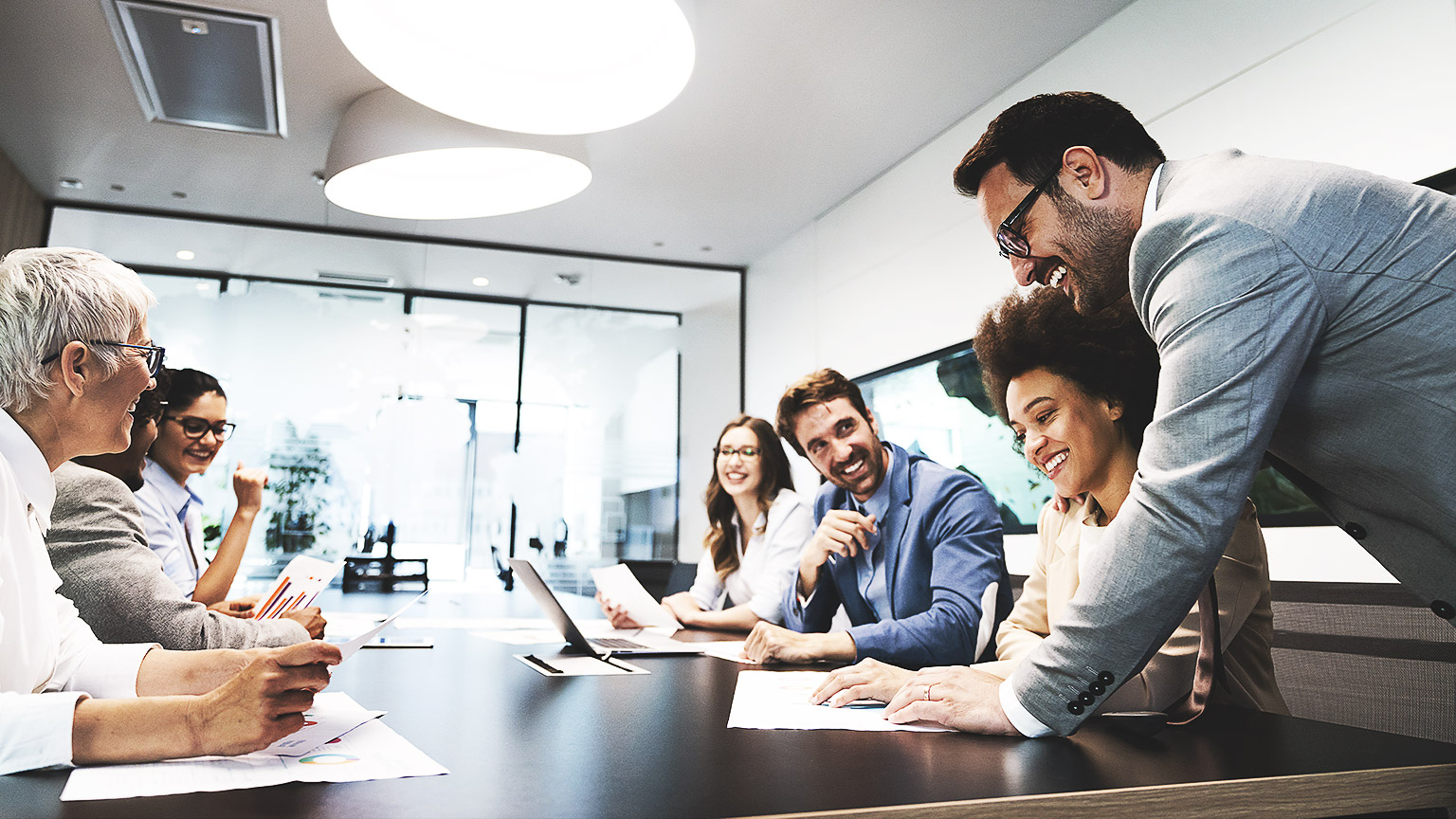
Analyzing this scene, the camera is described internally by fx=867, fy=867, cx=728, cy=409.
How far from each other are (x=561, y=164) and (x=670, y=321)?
3820 millimetres

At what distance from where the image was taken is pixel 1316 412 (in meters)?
1.07

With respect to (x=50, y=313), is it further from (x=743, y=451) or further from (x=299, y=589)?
(x=743, y=451)

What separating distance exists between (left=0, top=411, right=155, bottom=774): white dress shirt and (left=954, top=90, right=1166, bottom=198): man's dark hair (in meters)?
1.42

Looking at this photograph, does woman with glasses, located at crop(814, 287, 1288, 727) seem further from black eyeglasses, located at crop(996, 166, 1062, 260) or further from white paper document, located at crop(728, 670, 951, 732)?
black eyeglasses, located at crop(996, 166, 1062, 260)

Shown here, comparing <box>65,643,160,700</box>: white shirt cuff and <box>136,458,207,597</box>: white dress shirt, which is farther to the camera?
<box>136,458,207,597</box>: white dress shirt

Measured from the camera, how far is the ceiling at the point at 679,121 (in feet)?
11.9

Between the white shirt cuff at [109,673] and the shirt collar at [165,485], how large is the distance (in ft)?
5.33

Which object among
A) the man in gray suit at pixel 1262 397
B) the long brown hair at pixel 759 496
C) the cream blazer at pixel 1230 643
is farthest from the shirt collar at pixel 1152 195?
the long brown hair at pixel 759 496

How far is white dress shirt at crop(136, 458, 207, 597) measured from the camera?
2561 millimetres

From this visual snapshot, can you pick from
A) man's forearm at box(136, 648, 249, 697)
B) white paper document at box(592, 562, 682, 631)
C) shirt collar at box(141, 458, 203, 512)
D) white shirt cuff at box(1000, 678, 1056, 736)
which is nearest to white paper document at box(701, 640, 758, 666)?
white paper document at box(592, 562, 682, 631)

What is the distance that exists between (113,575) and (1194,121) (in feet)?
11.8

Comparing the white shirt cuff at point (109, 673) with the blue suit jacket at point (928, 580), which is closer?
the white shirt cuff at point (109, 673)

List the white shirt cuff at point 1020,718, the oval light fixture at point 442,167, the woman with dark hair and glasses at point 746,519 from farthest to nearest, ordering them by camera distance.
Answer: the woman with dark hair and glasses at point 746,519, the oval light fixture at point 442,167, the white shirt cuff at point 1020,718

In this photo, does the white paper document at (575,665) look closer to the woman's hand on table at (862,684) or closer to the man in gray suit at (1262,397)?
the woman's hand on table at (862,684)
